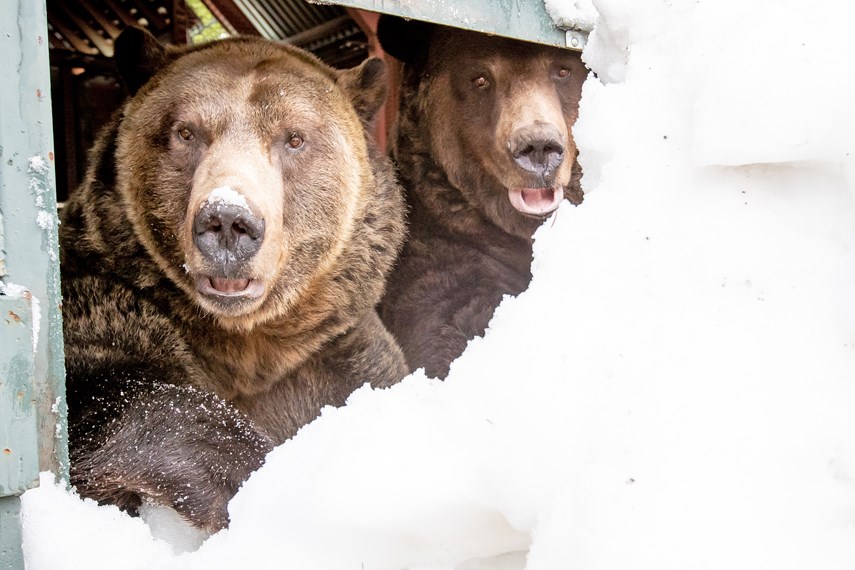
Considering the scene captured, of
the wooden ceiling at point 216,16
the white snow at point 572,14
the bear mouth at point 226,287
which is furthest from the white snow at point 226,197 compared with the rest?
the wooden ceiling at point 216,16

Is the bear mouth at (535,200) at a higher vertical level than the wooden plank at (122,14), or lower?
lower

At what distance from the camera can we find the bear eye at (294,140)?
11.3 ft

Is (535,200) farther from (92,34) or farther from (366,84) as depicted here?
(92,34)

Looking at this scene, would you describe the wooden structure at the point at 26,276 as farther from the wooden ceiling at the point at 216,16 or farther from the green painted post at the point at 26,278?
the wooden ceiling at the point at 216,16

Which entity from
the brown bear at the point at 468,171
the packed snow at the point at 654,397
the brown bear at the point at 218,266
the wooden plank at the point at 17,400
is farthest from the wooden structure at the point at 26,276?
the brown bear at the point at 468,171

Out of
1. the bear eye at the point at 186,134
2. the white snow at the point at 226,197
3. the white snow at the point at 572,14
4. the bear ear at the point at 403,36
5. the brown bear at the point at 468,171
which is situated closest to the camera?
the white snow at the point at 226,197

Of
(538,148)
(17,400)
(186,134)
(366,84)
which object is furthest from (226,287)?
(538,148)

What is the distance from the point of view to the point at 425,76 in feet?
15.6

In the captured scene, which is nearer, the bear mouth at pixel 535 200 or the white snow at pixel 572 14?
the white snow at pixel 572 14

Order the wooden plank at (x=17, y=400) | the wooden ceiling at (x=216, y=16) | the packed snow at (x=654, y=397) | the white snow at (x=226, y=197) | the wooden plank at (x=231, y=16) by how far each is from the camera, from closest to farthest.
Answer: the packed snow at (x=654, y=397)
the wooden plank at (x=17, y=400)
the white snow at (x=226, y=197)
the wooden ceiling at (x=216, y=16)
the wooden plank at (x=231, y=16)

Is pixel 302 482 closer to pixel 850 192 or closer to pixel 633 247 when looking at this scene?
pixel 633 247

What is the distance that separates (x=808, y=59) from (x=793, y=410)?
849mm

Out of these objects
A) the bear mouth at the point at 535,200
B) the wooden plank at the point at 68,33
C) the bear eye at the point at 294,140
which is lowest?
the bear eye at the point at 294,140

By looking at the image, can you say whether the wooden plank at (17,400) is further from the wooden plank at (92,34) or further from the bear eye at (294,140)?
the wooden plank at (92,34)
